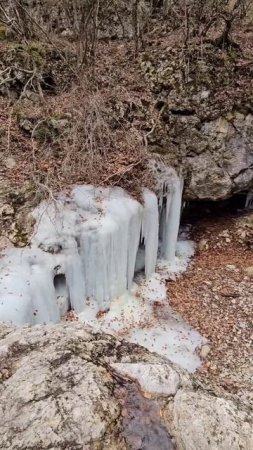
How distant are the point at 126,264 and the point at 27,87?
373 cm

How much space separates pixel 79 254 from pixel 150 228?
1439mm

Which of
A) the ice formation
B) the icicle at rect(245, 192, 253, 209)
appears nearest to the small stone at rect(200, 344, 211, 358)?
the ice formation

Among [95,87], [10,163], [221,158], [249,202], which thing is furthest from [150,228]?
[249,202]

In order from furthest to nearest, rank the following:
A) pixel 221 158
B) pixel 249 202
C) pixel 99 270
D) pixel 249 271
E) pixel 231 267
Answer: pixel 249 202 → pixel 221 158 → pixel 231 267 → pixel 249 271 → pixel 99 270

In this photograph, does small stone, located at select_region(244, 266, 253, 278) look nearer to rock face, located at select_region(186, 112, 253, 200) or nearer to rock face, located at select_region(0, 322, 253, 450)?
rock face, located at select_region(186, 112, 253, 200)

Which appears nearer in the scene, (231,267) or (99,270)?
(99,270)

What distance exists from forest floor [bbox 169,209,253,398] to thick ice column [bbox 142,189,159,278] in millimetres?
558

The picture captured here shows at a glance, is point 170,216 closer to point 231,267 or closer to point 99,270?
point 231,267

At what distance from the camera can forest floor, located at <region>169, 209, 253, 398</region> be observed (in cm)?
507

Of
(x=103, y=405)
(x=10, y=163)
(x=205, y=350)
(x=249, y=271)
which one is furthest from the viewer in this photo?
(x=249, y=271)

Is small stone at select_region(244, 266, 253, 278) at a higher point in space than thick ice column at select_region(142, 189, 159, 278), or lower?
lower

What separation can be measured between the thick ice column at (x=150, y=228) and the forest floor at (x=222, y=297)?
0.56 meters

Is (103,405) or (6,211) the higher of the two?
(103,405)

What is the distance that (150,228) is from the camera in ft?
20.6
